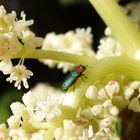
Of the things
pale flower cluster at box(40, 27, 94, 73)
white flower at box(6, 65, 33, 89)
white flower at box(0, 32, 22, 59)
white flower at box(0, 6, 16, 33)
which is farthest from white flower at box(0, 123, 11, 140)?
pale flower cluster at box(40, 27, 94, 73)

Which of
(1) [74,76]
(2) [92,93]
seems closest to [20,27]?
(1) [74,76]

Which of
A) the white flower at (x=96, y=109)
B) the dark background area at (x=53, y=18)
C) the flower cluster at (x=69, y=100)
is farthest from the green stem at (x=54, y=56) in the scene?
the dark background area at (x=53, y=18)

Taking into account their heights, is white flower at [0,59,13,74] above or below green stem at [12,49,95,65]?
below

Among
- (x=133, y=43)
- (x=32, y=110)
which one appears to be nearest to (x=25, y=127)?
(x=32, y=110)

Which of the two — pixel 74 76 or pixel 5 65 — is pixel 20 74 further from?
pixel 74 76

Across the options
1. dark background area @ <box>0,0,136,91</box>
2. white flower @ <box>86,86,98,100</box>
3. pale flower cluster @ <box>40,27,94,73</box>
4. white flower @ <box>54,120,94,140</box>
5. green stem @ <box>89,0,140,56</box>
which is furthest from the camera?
dark background area @ <box>0,0,136,91</box>

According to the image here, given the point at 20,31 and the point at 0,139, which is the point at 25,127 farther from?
the point at 20,31

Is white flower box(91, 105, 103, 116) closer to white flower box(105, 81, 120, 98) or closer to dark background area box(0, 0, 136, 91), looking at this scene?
white flower box(105, 81, 120, 98)

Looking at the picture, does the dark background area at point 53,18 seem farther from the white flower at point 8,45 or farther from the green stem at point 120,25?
the white flower at point 8,45
